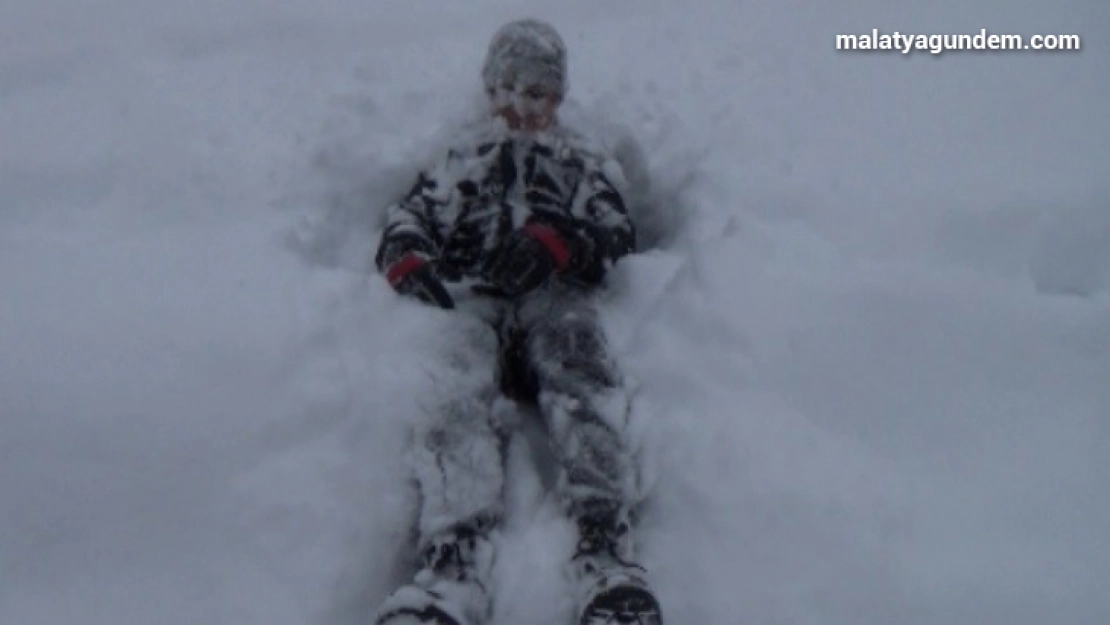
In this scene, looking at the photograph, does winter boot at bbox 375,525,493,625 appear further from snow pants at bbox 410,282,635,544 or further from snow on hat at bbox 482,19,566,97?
snow on hat at bbox 482,19,566,97

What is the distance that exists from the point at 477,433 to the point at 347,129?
1588mm

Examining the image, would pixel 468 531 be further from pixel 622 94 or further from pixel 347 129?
pixel 622 94

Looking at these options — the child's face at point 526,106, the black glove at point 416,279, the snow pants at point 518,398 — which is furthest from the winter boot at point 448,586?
the child's face at point 526,106

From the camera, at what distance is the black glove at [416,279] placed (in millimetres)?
2934

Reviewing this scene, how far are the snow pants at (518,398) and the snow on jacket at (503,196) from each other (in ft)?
0.77

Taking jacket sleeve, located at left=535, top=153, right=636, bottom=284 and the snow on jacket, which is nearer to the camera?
jacket sleeve, located at left=535, top=153, right=636, bottom=284

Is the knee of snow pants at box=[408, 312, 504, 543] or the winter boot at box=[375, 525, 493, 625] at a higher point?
the knee of snow pants at box=[408, 312, 504, 543]

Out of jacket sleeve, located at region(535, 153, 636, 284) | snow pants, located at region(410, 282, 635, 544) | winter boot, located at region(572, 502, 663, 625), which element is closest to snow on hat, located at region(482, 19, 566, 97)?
jacket sleeve, located at region(535, 153, 636, 284)

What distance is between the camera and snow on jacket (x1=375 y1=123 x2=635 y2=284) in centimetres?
324

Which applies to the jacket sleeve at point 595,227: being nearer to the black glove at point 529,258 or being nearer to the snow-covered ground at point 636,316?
the black glove at point 529,258

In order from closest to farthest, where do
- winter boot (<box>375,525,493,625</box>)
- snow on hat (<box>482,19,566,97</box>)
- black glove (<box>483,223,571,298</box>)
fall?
winter boot (<box>375,525,493,625</box>) < black glove (<box>483,223,571,298</box>) < snow on hat (<box>482,19,566,97</box>)

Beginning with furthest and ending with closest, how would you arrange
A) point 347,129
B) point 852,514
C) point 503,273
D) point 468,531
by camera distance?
point 347,129 < point 503,273 < point 852,514 < point 468,531

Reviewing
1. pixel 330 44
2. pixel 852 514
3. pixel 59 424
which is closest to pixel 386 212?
pixel 330 44

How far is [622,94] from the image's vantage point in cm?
397
